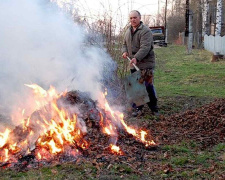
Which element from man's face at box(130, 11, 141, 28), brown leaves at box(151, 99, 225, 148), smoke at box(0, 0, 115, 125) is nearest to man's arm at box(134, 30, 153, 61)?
man's face at box(130, 11, 141, 28)

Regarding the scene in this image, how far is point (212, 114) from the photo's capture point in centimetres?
608

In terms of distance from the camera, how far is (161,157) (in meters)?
4.46

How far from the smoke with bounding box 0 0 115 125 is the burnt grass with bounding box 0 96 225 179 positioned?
1307mm

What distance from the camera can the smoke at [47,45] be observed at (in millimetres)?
5441

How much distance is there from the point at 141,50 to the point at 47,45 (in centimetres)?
182

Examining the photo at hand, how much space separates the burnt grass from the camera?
392cm

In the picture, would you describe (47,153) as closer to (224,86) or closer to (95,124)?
(95,124)

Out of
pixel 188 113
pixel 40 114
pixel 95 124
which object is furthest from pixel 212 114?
pixel 40 114

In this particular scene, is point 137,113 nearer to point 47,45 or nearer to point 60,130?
point 47,45

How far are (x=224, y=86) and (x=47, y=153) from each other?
22.5 feet

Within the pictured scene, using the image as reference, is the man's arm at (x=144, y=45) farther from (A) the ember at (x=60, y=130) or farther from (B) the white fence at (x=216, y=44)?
(B) the white fence at (x=216, y=44)

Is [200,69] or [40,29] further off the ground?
[40,29]

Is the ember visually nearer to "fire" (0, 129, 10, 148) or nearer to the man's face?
"fire" (0, 129, 10, 148)

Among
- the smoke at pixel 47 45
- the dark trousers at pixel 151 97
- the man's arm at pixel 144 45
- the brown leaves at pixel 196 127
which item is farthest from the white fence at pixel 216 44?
the smoke at pixel 47 45
